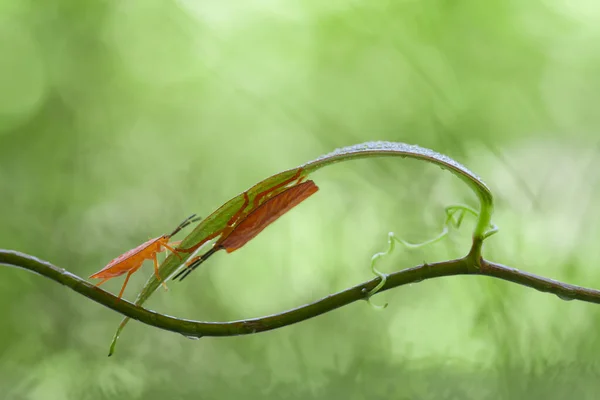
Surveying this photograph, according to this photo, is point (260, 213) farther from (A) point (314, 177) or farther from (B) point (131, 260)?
(A) point (314, 177)

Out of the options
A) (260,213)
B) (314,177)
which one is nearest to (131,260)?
(260,213)

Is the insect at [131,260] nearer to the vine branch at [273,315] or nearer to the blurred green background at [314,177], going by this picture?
the vine branch at [273,315]

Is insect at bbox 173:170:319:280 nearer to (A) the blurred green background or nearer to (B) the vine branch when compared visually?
(B) the vine branch

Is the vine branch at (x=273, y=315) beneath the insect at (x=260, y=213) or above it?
beneath

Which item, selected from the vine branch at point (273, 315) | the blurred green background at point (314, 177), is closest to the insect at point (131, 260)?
the vine branch at point (273, 315)

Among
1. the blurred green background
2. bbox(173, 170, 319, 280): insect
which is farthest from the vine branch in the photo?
the blurred green background

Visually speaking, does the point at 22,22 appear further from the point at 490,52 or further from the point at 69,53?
the point at 490,52

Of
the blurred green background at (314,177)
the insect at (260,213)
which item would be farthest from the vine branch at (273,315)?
the blurred green background at (314,177)

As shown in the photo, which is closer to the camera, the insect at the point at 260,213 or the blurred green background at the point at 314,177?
the insect at the point at 260,213
